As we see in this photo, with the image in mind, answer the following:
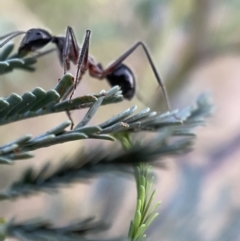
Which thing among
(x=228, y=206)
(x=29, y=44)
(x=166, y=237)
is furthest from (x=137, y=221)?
(x=228, y=206)

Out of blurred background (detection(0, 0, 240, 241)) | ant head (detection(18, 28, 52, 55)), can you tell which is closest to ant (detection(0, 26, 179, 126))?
ant head (detection(18, 28, 52, 55))

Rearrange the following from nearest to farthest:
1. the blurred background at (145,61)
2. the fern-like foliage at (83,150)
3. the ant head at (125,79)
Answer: the fern-like foliage at (83,150) < the ant head at (125,79) < the blurred background at (145,61)

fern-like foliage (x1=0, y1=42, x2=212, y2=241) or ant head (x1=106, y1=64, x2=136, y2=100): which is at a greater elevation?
ant head (x1=106, y1=64, x2=136, y2=100)

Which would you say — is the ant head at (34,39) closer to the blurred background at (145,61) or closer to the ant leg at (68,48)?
the ant leg at (68,48)

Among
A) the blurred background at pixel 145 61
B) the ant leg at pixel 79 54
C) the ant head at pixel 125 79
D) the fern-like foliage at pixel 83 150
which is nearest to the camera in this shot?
the fern-like foliage at pixel 83 150

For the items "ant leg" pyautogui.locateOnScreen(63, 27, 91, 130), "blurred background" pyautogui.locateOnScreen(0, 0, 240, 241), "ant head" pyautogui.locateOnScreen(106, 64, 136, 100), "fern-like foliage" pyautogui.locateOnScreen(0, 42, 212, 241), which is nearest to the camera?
"fern-like foliage" pyautogui.locateOnScreen(0, 42, 212, 241)

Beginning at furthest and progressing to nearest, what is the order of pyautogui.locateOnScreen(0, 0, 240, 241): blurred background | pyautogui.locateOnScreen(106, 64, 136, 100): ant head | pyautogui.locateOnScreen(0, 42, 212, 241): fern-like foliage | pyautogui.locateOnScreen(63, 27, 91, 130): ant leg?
pyautogui.locateOnScreen(0, 0, 240, 241): blurred background < pyautogui.locateOnScreen(106, 64, 136, 100): ant head < pyautogui.locateOnScreen(63, 27, 91, 130): ant leg < pyautogui.locateOnScreen(0, 42, 212, 241): fern-like foliage

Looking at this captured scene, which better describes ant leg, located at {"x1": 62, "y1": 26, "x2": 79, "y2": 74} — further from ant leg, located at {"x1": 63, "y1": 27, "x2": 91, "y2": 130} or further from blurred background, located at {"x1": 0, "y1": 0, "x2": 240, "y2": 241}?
blurred background, located at {"x1": 0, "y1": 0, "x2": 240, "y2": 241}

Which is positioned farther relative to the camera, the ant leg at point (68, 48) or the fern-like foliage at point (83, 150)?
the ant leg at point (68, 48)

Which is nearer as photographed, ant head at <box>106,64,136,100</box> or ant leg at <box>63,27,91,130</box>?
ant leg at <box>63,27,91,130</box>

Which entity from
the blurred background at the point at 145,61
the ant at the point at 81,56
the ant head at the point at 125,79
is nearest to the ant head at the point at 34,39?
the ant at the point at 81,56
